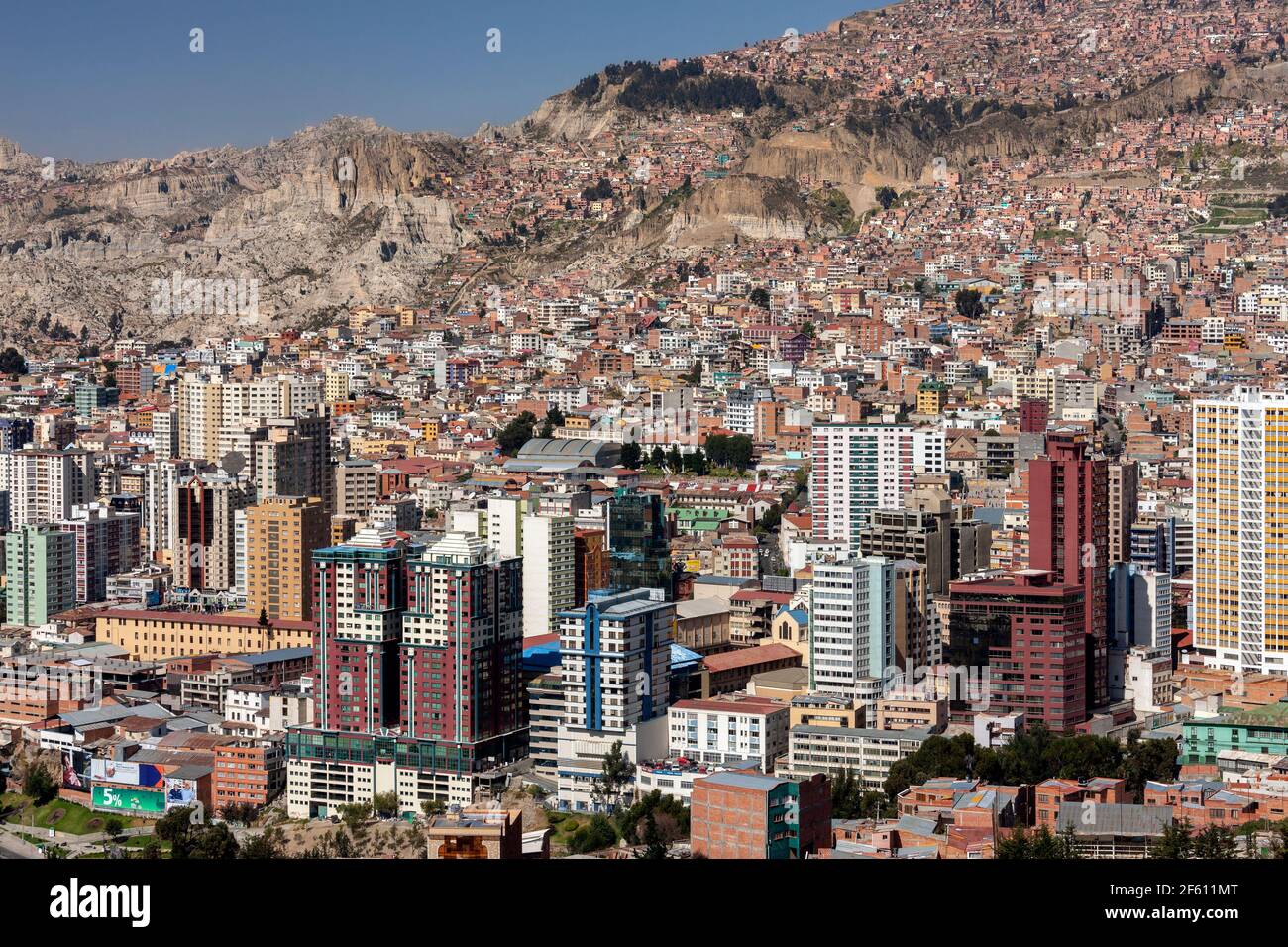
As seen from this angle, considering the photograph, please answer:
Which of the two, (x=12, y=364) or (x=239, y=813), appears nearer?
(x=239, y=813)

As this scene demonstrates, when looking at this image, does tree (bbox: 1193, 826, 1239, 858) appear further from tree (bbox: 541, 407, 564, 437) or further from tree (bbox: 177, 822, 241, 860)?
tree (bbox: 541, 407, 564, 437)

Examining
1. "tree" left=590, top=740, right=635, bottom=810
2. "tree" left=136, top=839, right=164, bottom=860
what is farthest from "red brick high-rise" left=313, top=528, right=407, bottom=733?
"tree" left=590, top=740, right=635, bottom=810

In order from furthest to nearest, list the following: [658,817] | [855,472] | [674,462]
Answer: [674,462] → [855,472] → [658,817]

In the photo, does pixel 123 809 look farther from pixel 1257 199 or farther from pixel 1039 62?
pixel 1039 62

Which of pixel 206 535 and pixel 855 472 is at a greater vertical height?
pixel 855 472

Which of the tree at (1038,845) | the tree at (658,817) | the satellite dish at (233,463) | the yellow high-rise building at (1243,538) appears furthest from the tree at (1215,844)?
the satellite dish at (233,463)

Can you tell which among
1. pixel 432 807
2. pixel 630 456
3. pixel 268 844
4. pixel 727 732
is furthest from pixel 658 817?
pixel 630 456

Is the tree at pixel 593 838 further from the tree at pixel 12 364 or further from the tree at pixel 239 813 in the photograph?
the tree at pixel 12 364

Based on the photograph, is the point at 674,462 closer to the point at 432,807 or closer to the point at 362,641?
the point at 362,641
